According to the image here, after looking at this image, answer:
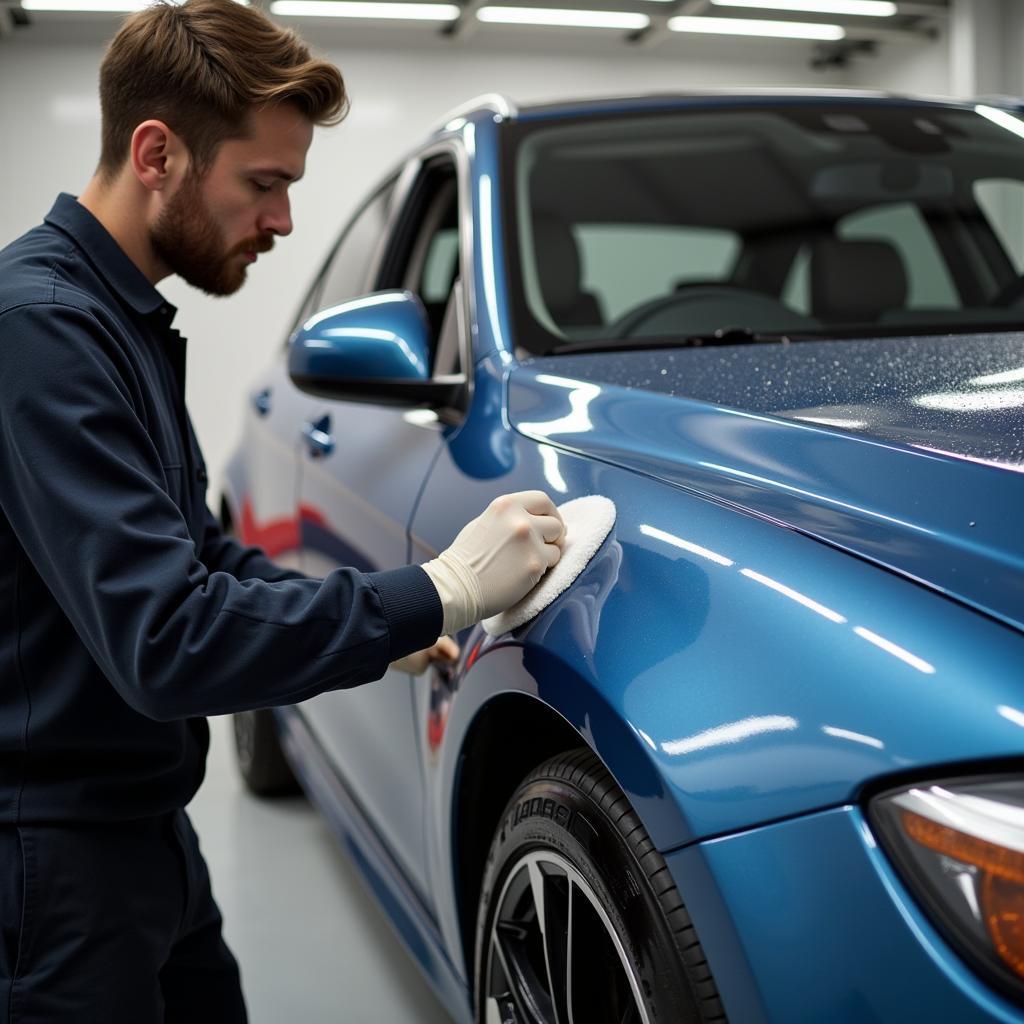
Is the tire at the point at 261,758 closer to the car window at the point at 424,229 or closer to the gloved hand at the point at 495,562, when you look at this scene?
the car window at the point at 424,229

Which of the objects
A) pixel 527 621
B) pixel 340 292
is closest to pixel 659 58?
pixel 340 292

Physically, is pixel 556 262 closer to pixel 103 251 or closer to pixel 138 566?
pixel 103 251

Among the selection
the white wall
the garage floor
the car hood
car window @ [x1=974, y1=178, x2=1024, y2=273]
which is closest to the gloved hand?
the car hood

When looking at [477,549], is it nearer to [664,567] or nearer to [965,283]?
[664,567]

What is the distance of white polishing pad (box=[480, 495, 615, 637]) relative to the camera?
1.14m

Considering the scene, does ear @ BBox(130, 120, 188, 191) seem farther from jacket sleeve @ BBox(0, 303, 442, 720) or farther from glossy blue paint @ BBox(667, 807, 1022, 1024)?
glossy blue paint @ BBox(667, 807, 1022, 1024)

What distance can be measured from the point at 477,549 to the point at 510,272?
725 mm

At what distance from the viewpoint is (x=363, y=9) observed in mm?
8023

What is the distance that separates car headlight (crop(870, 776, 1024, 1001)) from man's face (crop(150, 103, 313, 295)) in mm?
872

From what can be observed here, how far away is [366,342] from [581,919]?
2.87 ft

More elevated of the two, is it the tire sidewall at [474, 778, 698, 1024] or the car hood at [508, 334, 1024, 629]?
the car hood at [508, 334, 1024, 629]

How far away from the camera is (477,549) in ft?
3.84

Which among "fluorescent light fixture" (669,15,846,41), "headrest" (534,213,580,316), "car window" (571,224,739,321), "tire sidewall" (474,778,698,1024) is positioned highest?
"fluorescent light fixture" (669,15,846,41)

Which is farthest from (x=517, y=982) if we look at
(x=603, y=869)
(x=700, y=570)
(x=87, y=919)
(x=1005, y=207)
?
(x=1005, y=207)
